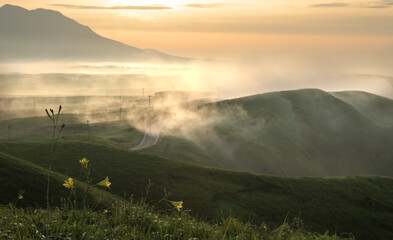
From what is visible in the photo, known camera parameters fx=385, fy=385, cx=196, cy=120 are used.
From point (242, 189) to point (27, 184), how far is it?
200ft

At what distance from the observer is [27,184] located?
2472 inches

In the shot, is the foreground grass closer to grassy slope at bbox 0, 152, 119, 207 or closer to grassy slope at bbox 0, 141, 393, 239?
grassy slope at bbox 0, 152, 119, 207

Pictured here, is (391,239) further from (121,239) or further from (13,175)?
(121,239)

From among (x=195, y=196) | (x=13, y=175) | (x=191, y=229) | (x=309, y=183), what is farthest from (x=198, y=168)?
(x=191, y=229)

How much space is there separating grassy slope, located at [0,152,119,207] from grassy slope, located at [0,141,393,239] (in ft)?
73.1

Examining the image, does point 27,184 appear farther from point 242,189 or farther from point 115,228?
point 242,189

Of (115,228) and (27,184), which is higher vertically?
(115,228)

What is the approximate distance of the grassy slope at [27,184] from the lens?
57344 mm

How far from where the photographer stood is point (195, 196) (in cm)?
9575

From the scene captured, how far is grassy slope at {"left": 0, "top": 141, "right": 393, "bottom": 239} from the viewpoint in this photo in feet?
304

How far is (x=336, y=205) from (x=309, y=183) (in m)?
14.7

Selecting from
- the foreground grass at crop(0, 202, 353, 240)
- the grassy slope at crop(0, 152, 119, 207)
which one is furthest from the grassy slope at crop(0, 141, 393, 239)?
the foreground grass at crop(0, 202, 353, 240)

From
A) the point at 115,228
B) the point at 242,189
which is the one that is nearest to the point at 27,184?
the point at 115,228

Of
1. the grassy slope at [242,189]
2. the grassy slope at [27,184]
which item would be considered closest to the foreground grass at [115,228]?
the grassy slope at [27,184]
